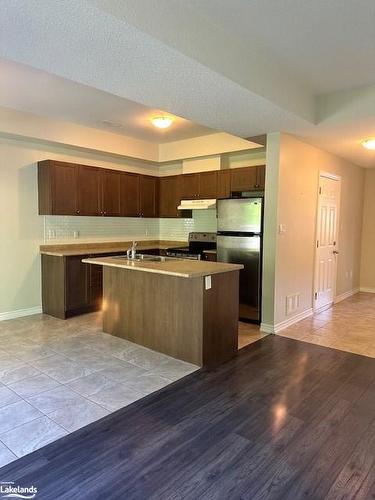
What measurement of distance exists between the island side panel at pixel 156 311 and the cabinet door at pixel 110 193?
1.65 m

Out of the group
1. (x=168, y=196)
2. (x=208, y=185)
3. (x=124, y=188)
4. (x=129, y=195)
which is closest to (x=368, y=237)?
(x=208, y=185)

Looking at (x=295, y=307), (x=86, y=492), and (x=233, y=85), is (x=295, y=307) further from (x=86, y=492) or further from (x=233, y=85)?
(x=86, y=492)

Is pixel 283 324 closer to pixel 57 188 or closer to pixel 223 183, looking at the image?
pixel 223 183

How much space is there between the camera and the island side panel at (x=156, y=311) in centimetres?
327

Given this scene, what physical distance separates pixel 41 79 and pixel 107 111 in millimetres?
1058

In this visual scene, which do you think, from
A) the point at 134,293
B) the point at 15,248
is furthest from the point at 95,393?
the point at 15,248

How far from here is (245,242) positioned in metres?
4.64

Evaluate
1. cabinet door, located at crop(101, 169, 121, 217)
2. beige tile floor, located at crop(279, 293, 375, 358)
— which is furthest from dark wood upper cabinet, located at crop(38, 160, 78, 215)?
beige tile floor, located at crop(279, 293, 375, 358)

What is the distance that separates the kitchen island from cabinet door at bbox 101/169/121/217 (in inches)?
71.6

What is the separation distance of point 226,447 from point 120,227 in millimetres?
4580

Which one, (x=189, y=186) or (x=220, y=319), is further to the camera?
(x=189, y=186)

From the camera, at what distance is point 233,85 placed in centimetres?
272

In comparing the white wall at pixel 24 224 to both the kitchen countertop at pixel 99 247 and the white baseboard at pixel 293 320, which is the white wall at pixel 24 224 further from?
the white baseboard at pixel 293 320

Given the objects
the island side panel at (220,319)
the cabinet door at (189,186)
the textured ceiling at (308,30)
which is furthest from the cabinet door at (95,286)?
the textured ceiling at (308,30)
